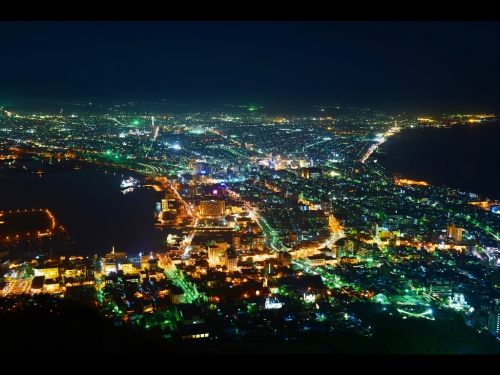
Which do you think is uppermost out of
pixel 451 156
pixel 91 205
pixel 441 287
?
pixel 451 156

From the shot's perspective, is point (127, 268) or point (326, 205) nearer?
point (127, 268)

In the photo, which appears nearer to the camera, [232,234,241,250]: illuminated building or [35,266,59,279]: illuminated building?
[35,266,59,279]: illuminated building

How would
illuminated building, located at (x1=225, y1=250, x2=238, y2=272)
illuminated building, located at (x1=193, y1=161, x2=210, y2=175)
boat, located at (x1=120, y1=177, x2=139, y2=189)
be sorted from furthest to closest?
illuminated building, located at (x1=193, y1=161, x2=210, y2=175)
boat, located at (x1=120, y1=177, x2=139, y2=189)
illuminated building, located at (x1=225, y1=250, x2=238, y2=272)

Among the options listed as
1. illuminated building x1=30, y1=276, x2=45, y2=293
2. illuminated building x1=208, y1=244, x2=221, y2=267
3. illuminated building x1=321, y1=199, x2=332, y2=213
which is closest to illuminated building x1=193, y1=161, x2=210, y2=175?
illuminated building x1=321, y1=199, x2=332, y2=213

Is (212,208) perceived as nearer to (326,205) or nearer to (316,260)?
(326,205)

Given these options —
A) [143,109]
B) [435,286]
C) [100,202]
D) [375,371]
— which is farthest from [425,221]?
[143,109]

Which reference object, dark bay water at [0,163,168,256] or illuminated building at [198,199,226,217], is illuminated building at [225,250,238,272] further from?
illuminated building at [198,199,226,217]

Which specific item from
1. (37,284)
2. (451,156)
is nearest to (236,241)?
(37,284)
